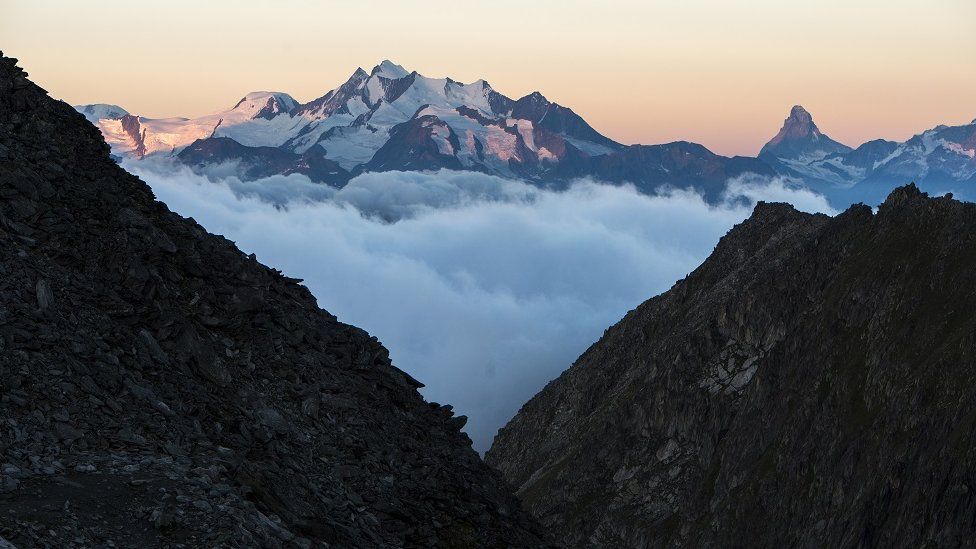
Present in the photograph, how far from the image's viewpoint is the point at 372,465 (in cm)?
4178

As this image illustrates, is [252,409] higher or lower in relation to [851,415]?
lower

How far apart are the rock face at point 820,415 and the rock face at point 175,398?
353ft

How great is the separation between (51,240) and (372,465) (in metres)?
14.8

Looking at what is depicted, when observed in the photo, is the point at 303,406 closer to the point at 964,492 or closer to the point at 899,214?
the point at 964,492

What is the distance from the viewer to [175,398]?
3734cm

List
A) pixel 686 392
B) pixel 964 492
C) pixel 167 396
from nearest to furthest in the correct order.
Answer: pixel 167 396
pixel 964 492
pixel 686 392

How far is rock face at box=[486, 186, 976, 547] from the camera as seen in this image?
144 m

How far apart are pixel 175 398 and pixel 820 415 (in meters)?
142

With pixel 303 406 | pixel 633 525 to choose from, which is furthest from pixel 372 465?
pixel 633 525

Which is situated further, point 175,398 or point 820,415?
point 820,415

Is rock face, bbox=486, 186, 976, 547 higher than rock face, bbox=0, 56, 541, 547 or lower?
higher

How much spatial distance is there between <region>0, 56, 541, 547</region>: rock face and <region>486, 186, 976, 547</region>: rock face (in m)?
108

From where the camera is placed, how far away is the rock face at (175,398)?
30.7 m

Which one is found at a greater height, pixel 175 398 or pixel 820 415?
pixel 820 415
